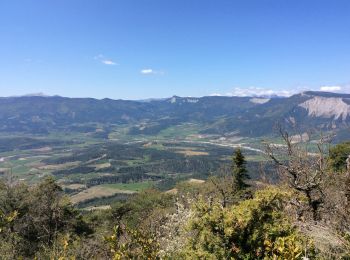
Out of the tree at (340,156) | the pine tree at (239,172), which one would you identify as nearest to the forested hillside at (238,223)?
the pine tree at (239,172)

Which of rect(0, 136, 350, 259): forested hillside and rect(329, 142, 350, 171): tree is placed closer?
rect(0, 136, 350, 259): forested hillside

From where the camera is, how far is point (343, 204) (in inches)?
802

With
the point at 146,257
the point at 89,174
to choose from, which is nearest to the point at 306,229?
the point at 146,257

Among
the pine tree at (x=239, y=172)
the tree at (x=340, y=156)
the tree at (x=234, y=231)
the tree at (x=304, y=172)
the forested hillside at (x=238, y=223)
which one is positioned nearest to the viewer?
the forested hillside at (x=238, y=223)

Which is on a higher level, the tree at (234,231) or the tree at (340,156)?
the tree at (234,231)

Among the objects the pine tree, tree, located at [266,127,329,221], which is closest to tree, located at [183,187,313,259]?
tree, located at [266,127,329,221]

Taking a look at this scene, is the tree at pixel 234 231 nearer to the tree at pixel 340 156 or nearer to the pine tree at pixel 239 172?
the pine tree at pixel 239 172

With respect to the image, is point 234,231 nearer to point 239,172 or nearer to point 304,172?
point 304,172

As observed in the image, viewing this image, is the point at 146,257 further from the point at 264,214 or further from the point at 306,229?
the point at 306,229

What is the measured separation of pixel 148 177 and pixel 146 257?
178 metres

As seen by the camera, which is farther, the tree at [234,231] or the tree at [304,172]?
the tree at [304,172]

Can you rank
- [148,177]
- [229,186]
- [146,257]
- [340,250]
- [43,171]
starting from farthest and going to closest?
[43,171], [148,177], [229,186], [340,250], [146,257]

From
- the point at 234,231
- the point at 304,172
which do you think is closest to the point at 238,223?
the point at 234,231

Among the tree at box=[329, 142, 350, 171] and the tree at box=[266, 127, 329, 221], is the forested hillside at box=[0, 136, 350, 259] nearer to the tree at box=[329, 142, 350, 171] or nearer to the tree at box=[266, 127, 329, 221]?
the tree at box=[266, 127, 329, 221]
